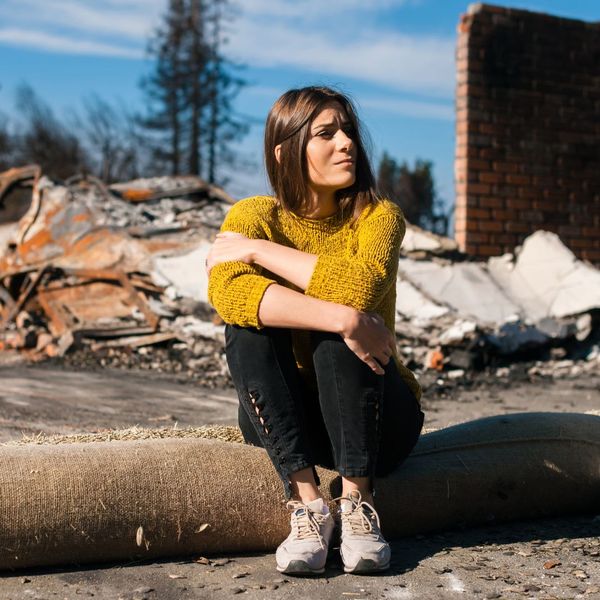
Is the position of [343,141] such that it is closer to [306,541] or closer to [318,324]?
[318,324]

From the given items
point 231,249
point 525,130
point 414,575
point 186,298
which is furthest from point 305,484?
point 525,130

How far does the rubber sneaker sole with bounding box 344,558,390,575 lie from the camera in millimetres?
2299

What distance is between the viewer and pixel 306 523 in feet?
7.81

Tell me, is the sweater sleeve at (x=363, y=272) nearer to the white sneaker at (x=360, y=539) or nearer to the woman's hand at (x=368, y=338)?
the woman's hand at (x=368, y=338)

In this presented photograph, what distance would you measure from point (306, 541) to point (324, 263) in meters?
0.75

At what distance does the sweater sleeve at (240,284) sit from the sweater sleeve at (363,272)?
0.16m

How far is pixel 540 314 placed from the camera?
7.50m

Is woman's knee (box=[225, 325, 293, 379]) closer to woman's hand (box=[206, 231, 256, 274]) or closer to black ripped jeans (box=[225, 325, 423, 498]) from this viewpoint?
black ripped jeans (box=[225, 325, 423, 498])

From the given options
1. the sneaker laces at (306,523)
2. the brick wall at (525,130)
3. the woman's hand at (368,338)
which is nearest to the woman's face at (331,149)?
the woman's hand at (368,338)

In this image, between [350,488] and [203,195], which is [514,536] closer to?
[350,488]

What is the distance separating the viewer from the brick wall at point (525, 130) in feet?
28.7

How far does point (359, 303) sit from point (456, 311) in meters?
4.98

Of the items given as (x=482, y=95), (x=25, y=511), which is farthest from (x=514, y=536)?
(x=482, y=95)

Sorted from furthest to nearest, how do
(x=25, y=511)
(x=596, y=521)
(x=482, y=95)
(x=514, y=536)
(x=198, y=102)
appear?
(x=198, y=102)
(x=482, y=95)
(x=596, y=521)
(x=514, y=536)
(x=25, y=511)
